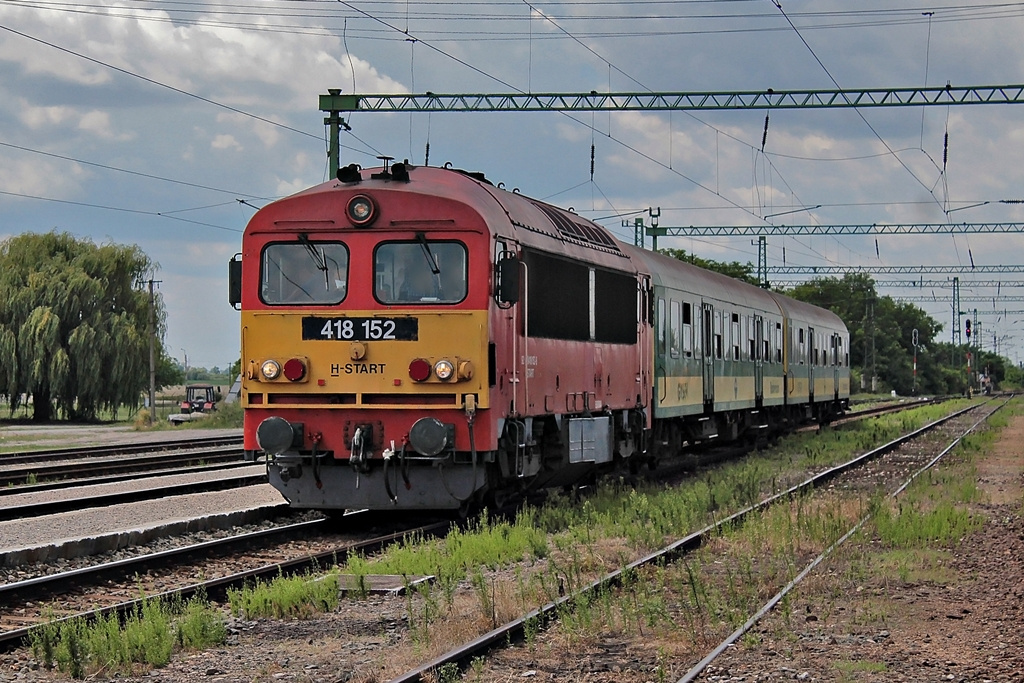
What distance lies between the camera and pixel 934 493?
17.4 metres

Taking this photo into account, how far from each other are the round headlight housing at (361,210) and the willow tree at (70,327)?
128ft

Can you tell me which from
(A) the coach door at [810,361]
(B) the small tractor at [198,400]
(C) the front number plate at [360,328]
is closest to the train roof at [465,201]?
(C) the front number plate at [360,328]

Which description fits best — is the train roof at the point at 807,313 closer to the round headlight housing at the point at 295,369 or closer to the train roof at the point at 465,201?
the train roof at the point at 465,201

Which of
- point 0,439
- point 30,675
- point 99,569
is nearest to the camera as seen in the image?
point 30,675

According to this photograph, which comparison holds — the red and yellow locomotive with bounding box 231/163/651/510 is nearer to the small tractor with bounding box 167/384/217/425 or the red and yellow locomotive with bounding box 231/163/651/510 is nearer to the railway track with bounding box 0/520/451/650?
the railway track with bounding box 0/520/451/650

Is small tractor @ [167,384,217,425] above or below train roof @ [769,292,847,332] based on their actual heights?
below

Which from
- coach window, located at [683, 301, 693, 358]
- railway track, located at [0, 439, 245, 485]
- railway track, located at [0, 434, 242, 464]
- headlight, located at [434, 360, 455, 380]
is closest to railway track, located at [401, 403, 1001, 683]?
headlight, located at [434, 360, 455, 380]

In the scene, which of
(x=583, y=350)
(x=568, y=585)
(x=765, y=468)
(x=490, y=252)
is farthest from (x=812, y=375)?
(x=568, y=585)

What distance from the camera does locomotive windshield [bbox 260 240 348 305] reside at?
13.1m

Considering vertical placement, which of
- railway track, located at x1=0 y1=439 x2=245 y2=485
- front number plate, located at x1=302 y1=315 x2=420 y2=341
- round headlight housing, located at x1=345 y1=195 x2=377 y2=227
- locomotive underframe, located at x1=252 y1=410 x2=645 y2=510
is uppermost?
round headlight housing, located at x1=345 y1=195 x2=377 y2=227

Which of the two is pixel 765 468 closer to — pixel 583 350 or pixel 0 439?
pixel 583 350

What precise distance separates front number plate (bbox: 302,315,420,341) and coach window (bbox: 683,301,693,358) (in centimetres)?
953

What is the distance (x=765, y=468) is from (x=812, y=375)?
13.4m

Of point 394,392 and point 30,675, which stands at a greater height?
point 394,392
